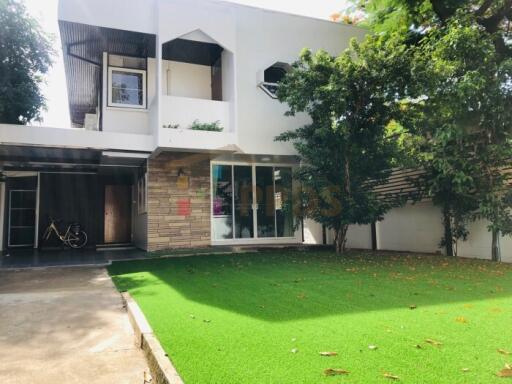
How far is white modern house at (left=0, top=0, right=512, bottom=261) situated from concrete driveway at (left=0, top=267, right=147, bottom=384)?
4.09 metres

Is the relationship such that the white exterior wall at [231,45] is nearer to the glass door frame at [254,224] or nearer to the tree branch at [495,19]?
the glass door frame at [254,224]

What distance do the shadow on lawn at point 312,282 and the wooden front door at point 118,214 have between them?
6561mm

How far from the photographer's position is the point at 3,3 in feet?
29.7

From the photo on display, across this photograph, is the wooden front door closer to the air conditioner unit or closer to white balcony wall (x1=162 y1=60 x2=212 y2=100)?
the air conditioner unit

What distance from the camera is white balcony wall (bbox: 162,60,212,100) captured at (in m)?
10.9

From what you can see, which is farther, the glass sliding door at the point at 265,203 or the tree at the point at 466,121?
the glass sliding door at the point at 265,203

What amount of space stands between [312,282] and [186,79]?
25.4 feet

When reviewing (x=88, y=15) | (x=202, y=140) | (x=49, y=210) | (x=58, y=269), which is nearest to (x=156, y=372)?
(x=58, y=269)

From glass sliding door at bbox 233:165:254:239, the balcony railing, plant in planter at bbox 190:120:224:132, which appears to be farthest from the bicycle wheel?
plant in planter at bbox 190:120:224:132

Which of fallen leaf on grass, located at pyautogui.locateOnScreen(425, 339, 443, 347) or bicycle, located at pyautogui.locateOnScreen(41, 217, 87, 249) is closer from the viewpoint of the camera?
fallen leaf on grass, located at pyautogui.locateOnScreen(425, 339, 443, 347)

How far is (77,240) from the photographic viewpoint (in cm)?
1279

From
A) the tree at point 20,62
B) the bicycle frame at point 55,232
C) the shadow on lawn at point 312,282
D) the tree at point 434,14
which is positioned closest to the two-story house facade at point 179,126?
the bicycle frame at point 55,232

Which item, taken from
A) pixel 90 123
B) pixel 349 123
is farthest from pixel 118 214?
pixel 349 123

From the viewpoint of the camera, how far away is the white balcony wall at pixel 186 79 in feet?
35.9
